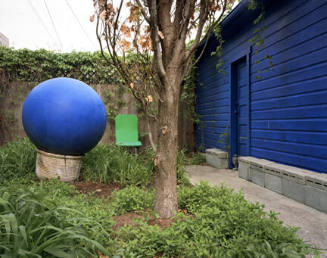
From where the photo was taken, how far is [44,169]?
3711 mm

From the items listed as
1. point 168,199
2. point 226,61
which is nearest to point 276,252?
point 168,199

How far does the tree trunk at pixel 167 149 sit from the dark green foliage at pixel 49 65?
418cm

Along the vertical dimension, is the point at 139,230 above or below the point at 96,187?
above

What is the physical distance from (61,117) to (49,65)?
3.30 m

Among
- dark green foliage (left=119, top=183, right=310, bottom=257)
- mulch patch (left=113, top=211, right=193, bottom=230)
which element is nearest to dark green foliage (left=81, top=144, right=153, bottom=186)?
mulch patch (left=113, top=211, right=193, bottom=230)

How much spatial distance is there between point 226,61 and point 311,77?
8.49 feet

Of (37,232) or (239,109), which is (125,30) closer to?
(37,232)

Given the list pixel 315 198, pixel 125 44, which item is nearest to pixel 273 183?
pixel 315 198

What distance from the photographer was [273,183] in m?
3.43

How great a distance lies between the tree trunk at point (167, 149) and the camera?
2211mm

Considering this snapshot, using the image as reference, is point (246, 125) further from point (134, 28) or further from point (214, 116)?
point (134, 28)

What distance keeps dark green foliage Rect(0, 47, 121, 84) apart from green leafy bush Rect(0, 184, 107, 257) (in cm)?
484

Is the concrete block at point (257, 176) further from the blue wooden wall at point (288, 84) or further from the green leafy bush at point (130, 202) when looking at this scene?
the green leafy bush at point (130, 202)

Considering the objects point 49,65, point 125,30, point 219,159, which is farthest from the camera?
point 49,65
